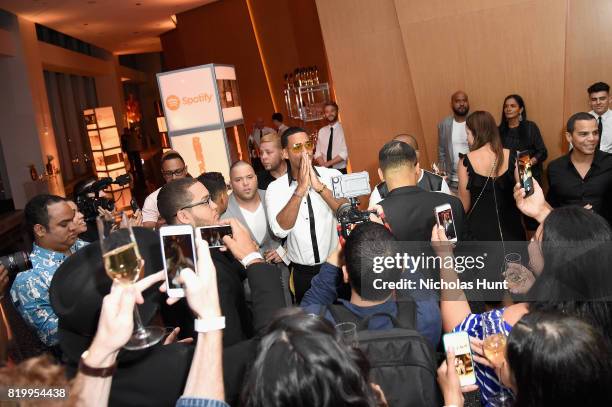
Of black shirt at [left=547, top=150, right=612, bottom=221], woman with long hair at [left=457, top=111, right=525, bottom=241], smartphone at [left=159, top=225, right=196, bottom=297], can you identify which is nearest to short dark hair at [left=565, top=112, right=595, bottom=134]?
black shirt at [left=547, top=150, right=612, bottom=221]

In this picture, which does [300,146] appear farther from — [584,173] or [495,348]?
[495,348]

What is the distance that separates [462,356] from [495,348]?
0.09 m

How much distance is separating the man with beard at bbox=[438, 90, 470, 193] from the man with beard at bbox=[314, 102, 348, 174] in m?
1.73

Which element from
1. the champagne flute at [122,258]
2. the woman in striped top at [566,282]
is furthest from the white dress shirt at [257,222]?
the champagne flute at [122,258]

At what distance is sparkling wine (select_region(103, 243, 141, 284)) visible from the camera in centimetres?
143

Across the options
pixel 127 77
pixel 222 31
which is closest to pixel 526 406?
pixel 222 31

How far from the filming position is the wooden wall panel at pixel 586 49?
5133 millimetres

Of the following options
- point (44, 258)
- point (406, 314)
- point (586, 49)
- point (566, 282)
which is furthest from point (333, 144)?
point (566, 282)

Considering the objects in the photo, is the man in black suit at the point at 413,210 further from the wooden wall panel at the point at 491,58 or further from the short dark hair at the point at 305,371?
the wooden wall panel at the point at 491,58

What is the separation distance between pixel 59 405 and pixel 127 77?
76.7 ft

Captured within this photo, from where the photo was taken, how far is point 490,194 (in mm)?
3789

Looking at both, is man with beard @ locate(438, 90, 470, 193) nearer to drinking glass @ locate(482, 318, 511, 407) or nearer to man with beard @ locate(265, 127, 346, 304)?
man with beard @ locate(265, 127, 346, 304)

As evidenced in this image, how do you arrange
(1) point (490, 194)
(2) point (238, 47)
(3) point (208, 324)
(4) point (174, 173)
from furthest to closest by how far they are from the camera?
(2) point (238, 47), (4) point (174, 173), (1) point (490, 194), (3) point (208, 324)

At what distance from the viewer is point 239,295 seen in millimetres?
2176
